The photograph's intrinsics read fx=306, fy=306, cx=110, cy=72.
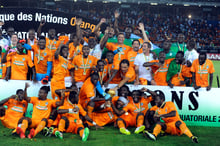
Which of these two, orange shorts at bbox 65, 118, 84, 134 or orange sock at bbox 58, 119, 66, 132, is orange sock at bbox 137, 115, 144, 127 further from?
orange sock at bbox 58, 119, 66, 132

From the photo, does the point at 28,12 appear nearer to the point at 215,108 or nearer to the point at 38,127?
the point at 38,127

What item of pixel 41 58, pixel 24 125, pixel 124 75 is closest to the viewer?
pixel 24 125

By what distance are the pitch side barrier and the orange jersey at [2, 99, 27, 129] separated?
0.69m

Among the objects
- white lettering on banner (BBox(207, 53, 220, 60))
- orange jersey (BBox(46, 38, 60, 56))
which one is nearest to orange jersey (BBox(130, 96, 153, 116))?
orange jersey (BBox(46, 38, 60, 56))

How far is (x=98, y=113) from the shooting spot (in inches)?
279

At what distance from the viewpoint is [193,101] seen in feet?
24.0

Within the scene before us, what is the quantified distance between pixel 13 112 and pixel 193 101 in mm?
4146

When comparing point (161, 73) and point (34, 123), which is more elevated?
point (161, 73)

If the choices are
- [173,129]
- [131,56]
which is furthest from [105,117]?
[131,56]

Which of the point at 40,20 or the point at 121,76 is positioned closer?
the point at 121,76

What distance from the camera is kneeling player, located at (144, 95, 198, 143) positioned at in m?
6.07

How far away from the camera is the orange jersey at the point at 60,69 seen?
288 inches

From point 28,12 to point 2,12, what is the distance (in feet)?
3.05

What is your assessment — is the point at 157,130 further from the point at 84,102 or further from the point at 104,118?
the point at 84,102
